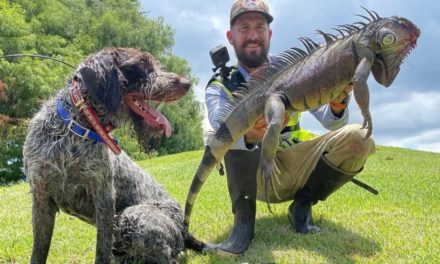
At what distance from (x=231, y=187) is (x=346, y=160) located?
136 centimetres

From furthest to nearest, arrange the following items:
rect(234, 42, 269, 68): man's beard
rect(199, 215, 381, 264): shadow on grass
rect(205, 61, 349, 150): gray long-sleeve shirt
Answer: rect(234, 42, 269, 68): man's beard → rect(205, 61, 349, 150): gray long-sleeve shirt → rect(199, 215, 381, 264): shadow on grass

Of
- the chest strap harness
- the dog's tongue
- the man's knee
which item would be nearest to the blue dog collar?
the chest strap harness

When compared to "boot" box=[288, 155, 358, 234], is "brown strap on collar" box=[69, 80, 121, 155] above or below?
above

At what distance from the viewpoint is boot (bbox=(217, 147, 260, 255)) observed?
5.33m

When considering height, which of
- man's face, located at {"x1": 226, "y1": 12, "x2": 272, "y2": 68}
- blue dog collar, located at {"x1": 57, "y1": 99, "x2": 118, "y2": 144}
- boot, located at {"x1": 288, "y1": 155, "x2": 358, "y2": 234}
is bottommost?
boot, located at {"x1": 288, "y1": 155, "x2": 358, "y2": 234}

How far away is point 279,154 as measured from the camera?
6.01 metres

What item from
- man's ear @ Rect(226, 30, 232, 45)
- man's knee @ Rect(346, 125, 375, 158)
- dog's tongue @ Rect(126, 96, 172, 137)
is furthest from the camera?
man's ear @ Rect(226, 30, 232, 45)

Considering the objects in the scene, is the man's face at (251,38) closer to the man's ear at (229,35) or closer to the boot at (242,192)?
the man's ear at (229,35)

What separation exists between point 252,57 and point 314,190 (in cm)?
178

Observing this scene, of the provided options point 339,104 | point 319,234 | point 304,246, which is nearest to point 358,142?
point 339,104

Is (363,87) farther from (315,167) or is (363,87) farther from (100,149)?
(315,167)

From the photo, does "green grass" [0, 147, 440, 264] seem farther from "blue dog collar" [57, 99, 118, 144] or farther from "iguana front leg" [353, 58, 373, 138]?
"iguana front leg" [353, 58, 373, 138]

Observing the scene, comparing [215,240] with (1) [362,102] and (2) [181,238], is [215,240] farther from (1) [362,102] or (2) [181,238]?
(1) [362,102]

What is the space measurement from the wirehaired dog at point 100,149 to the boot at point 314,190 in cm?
205
